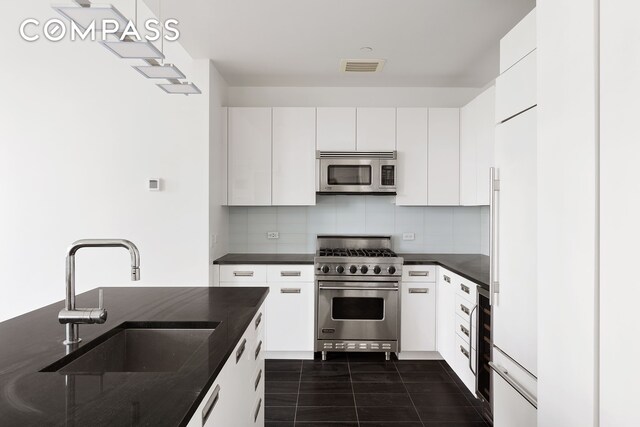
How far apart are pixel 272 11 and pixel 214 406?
8.06ft

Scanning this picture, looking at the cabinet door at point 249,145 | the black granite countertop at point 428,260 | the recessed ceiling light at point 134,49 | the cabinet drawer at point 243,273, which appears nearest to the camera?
the recessed ceiling light at point 134,49

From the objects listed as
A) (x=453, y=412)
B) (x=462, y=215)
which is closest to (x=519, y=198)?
(x=453, y=412)

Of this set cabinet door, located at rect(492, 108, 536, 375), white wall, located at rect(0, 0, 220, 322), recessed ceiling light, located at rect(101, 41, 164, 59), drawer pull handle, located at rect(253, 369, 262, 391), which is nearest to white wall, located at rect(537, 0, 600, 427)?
cabinet door, located at rect(492, 108, 536, 375)

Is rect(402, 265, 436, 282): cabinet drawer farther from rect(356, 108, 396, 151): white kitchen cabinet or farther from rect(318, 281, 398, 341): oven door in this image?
rect(356, 108, 396, 151): white kitchen cabinet

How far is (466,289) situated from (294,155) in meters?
1.99

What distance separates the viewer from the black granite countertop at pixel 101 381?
88 centimetres

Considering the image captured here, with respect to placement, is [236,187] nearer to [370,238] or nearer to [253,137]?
[253,137]

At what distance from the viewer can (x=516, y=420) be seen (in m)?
1.92

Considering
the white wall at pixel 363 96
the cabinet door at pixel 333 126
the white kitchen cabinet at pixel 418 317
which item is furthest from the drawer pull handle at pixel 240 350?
the white wall at pixel 363 96

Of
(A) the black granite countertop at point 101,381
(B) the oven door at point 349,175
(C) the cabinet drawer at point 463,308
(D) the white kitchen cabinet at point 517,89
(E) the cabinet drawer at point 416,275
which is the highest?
(D) the white kitchen cabinet at point 517,89

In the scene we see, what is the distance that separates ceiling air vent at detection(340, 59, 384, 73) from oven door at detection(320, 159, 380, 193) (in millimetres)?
851

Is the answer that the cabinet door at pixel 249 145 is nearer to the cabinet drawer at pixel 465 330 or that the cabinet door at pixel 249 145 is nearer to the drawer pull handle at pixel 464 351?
the cabinet drawer at pixel 465 330

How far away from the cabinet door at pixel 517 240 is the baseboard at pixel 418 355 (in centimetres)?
169

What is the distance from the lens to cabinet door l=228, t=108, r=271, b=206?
12.6 ft
